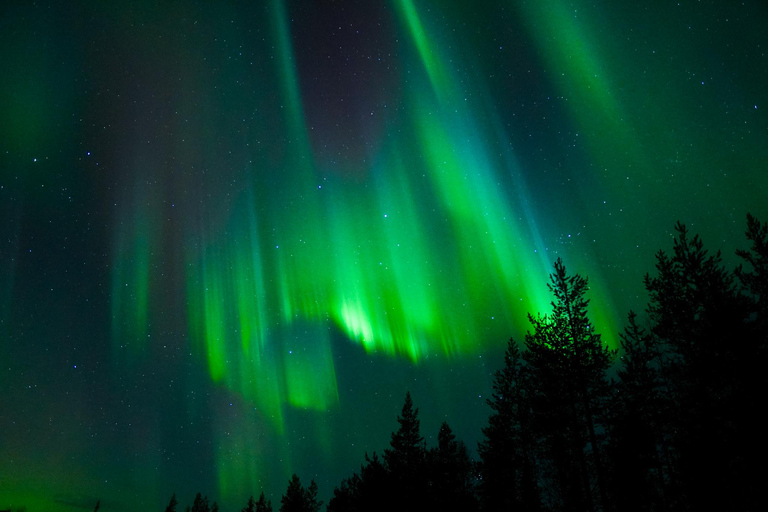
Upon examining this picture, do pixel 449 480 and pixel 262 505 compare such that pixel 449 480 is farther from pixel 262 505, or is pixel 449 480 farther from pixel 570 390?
pixel 262 505

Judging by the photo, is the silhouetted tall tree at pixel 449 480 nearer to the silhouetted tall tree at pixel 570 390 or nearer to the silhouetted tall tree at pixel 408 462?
the silhouetted tall tree at pixel 408 462

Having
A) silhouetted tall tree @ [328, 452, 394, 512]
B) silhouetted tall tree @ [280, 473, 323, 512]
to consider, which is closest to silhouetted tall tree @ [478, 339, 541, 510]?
silhouetted tall tree @ [328, 452, 394, 512]

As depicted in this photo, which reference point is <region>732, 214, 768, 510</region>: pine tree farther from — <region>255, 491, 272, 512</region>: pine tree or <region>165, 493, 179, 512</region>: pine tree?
<region>165, 493, 179, 512</region>: pine tree

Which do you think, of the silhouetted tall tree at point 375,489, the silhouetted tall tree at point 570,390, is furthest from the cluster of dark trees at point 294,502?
the silhouetted tall tree at point 570,390

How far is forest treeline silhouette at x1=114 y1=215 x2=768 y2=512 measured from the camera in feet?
39.3

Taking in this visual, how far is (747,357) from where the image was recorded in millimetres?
11664

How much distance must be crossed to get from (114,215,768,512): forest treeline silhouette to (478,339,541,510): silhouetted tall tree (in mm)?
68

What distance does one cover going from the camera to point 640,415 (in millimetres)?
17375

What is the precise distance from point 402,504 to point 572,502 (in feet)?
37.1

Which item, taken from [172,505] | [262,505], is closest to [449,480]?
[262,505]

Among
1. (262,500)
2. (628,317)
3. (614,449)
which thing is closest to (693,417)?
(614,449)

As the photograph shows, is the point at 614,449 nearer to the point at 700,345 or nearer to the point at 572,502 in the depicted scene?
the point at 572,502

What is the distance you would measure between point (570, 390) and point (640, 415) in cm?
439

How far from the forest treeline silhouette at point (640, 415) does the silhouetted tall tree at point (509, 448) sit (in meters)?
0.07
